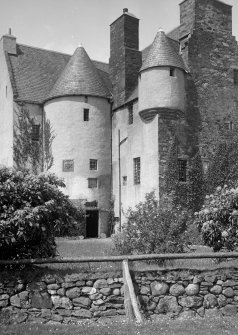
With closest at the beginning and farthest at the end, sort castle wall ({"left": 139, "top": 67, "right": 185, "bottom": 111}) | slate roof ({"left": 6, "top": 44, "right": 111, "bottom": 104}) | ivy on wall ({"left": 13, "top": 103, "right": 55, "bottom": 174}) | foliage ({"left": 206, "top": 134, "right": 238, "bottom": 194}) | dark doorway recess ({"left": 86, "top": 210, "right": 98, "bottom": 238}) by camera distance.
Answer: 1. castle wall ({"left": 139, "top": 67, "right": 185, "bottom": 111})
2. foliage ({"left": 206, "top": 134, "right": 238, "bottom": 194})
3. dark doorway recess ({"left": 86, "top": 210, "right": 98, "bottom": 238})
4. ivy on wall ({"left": 13, "top": 103, "right": 55, "bottom": 174})
5. slate roof ({"left": 6, "top": 44, "right": 111, "bottom": 104})

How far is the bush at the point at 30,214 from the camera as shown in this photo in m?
12.2

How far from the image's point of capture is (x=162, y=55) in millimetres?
30406

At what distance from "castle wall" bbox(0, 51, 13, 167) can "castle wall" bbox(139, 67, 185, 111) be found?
1042cm

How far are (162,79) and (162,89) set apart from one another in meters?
0.61

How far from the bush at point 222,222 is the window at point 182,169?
16292 mm

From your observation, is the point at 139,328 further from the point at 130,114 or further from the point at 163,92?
the point at 130,114

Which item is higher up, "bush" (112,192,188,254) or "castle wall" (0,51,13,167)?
"castle wall" (0,51,13,167)

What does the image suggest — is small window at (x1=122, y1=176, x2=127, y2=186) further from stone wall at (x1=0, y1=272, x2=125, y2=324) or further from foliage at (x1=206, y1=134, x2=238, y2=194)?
stone wall at (x1=0, y1=272, x2=125, y2=324)

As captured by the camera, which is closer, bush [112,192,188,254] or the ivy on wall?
bush [112,192,188,254]

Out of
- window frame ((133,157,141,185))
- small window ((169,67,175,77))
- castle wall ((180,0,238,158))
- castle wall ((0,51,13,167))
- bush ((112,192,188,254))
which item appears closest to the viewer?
bush ((112,192,188,254))

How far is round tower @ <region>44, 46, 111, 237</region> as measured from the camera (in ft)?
110

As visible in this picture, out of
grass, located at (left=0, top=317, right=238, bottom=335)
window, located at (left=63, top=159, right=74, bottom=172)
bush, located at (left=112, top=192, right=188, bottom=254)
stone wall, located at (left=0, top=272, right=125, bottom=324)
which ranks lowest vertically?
grass, located at (left=0, top=317, right=238, bottom=335)

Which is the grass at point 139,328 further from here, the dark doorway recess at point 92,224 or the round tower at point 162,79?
the dark doorway recess at point 92,224

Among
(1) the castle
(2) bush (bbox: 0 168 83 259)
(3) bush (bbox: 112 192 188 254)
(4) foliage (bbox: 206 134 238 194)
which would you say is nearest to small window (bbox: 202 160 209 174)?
(1) the castle
